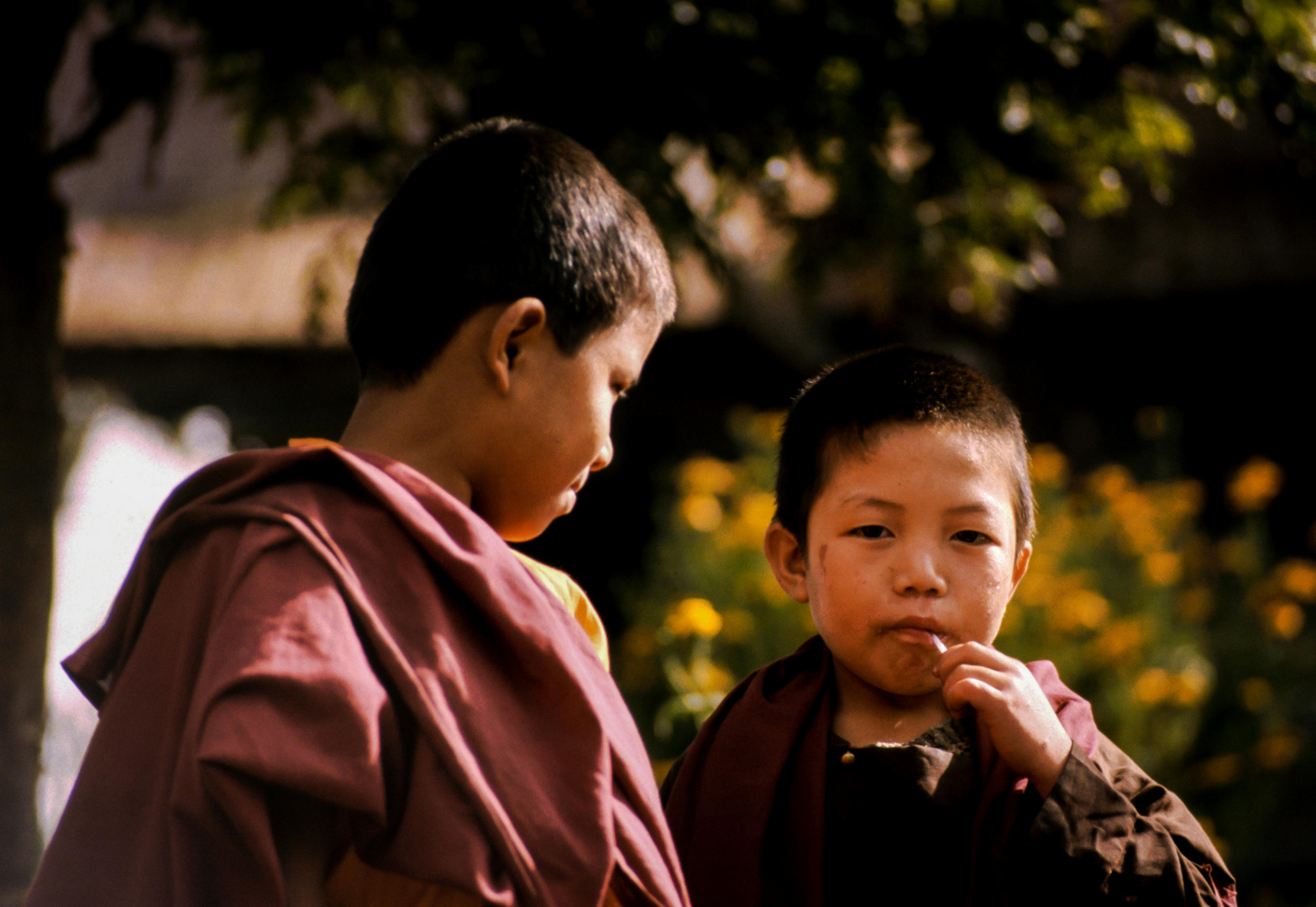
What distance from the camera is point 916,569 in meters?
1.37

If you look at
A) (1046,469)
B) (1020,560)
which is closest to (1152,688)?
(1046,469)

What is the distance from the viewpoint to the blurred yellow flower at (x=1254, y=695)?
3881mm

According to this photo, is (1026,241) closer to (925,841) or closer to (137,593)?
(925,841)

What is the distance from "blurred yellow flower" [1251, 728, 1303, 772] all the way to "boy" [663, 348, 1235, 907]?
272 centimetres

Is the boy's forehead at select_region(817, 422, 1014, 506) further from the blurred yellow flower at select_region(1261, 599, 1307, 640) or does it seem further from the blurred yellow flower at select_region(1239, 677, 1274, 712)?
the blurred yellow flower at select_region(1261, 599, 1307, 640)

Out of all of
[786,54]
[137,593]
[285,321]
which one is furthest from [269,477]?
[285,321]

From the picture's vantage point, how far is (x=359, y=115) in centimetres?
278

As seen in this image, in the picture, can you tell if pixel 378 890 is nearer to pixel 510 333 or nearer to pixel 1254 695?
pixel 510 333

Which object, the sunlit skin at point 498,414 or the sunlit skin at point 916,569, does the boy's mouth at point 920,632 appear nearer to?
the sunlit skin at point 916,569

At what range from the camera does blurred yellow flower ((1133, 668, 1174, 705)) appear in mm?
3381

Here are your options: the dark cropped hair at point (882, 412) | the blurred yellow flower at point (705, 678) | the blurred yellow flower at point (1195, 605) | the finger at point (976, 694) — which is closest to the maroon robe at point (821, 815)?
the finger at point (976, 694)

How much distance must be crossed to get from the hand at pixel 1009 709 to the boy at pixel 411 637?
0.38 m

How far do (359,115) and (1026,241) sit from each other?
1.63m

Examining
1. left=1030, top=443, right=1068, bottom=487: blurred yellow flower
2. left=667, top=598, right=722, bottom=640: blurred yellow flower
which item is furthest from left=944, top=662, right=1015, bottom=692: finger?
left=1030, top=443, right=1068, bottom=487: blurred yellow flower
